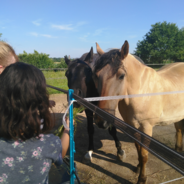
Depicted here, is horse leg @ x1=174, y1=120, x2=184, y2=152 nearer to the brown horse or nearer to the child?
the brown horse

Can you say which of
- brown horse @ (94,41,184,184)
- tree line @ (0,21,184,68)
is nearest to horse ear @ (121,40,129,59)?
brown horse @ (94,41,184,184)

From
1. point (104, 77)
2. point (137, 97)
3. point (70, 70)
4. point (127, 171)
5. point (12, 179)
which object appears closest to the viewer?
point (12, 179)

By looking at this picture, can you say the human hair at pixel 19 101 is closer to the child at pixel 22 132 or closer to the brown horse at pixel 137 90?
the child at pixel 22 132

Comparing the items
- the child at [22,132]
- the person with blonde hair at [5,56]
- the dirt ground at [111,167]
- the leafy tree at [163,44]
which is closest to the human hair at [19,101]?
→ the child at [22,132]

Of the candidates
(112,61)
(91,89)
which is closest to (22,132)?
(112,61)

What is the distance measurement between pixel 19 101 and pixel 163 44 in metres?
35.4

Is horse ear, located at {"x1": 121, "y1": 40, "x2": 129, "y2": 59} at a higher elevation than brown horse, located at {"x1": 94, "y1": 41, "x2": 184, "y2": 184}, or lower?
higher

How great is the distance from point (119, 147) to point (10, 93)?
2402 mm

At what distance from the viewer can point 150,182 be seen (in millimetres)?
2064

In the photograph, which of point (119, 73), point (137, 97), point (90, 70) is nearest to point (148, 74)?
point (137, 97)

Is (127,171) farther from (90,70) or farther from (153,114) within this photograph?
(90,70)

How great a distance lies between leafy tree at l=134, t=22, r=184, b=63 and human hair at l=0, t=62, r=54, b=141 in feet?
108

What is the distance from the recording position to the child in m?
0.72

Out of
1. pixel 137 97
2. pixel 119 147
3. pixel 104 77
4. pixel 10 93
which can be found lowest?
pixel 119 147
